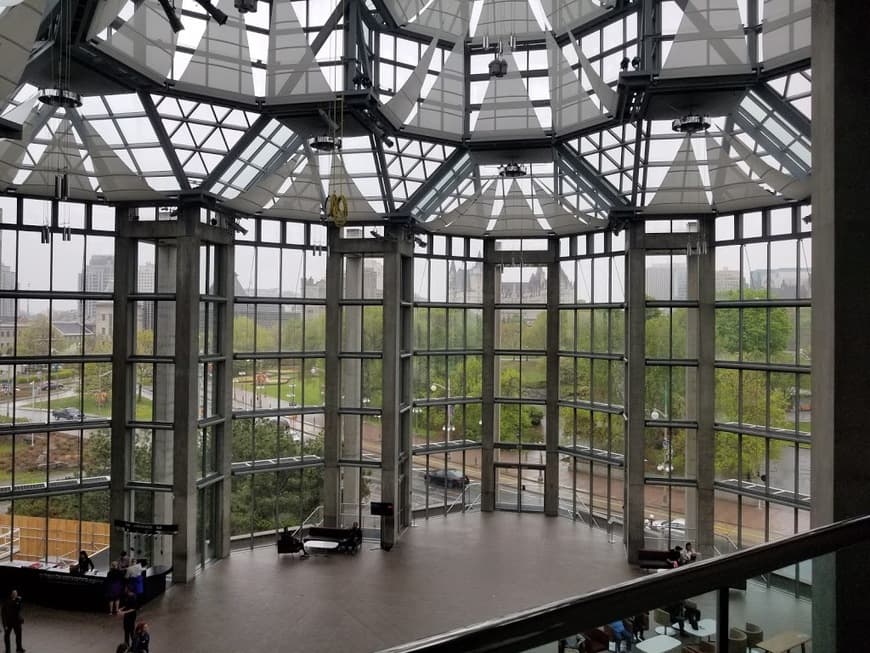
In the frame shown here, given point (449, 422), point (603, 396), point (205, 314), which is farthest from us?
point (449, 422)

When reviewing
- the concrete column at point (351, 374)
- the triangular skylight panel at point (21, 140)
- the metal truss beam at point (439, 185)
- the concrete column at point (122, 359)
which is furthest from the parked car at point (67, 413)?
the metal truss beam at point (439, 185)

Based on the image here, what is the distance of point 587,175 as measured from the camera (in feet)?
72.8

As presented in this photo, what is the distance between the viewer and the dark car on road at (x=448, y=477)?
26781 millimetres

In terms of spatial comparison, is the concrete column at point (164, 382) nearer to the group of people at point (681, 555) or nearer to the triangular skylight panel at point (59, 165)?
the triangular skylight panel at point (59, 165)

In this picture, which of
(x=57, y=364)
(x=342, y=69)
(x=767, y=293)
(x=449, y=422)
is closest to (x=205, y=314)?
(x=57, y=364)

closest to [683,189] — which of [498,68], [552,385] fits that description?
[498,68]

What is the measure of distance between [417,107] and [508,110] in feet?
9.99

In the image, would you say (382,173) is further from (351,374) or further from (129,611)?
(129,611)

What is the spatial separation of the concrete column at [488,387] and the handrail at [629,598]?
25.4m

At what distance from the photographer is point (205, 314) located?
21141 millimetres

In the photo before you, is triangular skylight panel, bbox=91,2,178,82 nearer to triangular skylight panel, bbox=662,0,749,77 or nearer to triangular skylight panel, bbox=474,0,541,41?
triangular skylight panel, bbox=474,0,541,41
